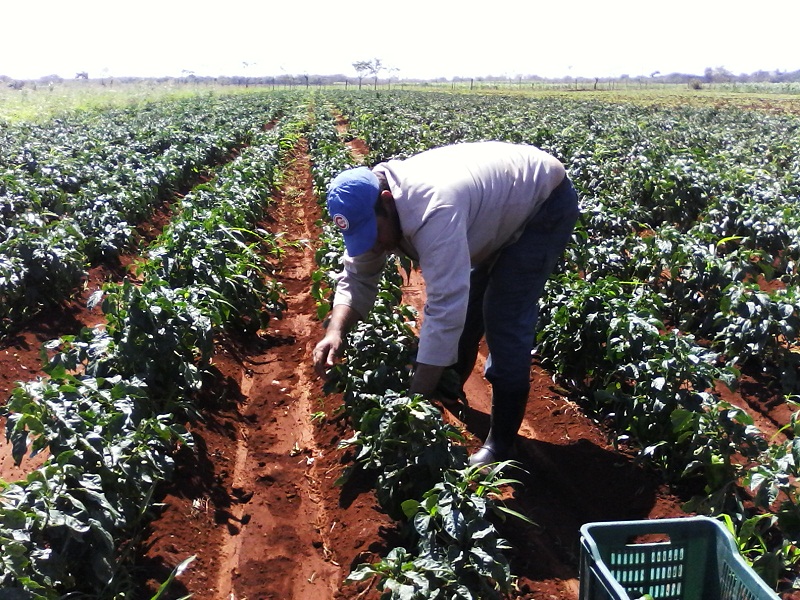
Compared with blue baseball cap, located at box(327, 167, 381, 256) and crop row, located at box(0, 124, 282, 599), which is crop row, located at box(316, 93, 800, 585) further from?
crop row, located at box(0, 124, 282, 599)

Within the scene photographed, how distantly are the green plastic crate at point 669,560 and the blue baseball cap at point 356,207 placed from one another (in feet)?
5.08

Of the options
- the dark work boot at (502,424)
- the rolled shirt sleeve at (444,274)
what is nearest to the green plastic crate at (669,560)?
the rolled shirt sleeve at (444,274)

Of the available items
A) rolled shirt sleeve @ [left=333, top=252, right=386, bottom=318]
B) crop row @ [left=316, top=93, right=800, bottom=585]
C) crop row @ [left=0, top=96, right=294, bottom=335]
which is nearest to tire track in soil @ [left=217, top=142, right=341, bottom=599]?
rolled shirt sleeve @ [left=333, top=252, right=386, bottom=318]

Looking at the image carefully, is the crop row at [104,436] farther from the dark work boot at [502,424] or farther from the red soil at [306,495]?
the dark work boot at [502,424]

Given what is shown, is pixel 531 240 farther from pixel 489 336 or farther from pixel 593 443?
pixel 593 443

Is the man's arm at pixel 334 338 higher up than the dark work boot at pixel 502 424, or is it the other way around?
the man's arm at pixel 334 338

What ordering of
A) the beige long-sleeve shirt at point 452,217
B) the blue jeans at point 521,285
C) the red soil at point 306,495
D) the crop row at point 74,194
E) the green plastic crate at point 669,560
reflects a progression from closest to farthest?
the green plastic crate at point 669,560 → the beige long-sleeve shirt at point 452,217 → the red soil at point 306,495 → the blue jeans at point 521,285 → the crop row at point 74,194

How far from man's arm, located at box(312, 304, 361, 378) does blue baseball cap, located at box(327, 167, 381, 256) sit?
0.54 m

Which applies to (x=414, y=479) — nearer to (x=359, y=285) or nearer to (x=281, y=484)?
(x=359, y=285)

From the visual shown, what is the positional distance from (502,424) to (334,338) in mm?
1092

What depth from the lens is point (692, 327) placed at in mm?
6508

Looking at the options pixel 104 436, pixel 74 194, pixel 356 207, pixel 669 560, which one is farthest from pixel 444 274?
pixel 74 194

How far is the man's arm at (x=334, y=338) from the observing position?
11.2ft

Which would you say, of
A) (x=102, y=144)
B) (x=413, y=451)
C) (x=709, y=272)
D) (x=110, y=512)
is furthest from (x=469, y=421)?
(x=102, y=144)
